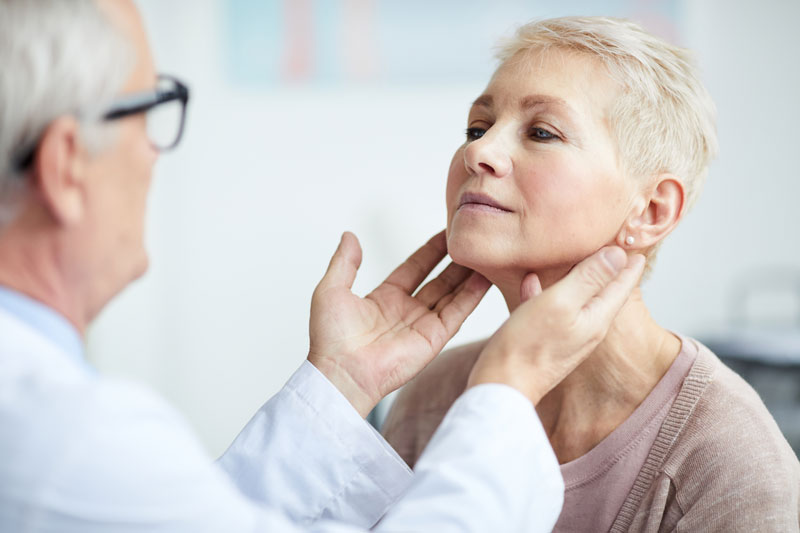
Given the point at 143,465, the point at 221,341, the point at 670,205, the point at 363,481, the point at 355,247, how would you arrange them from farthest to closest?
the point at 221,341 → the point at 355,247 → the point at 670,205 → the point at 363,481 → the point at 143,465

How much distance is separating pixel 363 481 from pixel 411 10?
2645 millimetres

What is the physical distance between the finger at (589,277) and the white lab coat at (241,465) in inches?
6.5

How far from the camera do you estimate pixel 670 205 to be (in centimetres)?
121

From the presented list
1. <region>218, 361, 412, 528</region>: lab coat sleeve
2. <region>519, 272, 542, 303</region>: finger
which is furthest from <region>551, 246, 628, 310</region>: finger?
<region>218, 361, 412, 528</region>: lab coat sleeve

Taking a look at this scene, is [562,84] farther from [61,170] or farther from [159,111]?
[61,170]

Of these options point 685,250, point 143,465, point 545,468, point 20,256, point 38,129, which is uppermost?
point 38,129

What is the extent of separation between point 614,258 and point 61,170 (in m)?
0.69

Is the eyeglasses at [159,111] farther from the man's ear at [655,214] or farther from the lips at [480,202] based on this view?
the man's ear at [655,214]

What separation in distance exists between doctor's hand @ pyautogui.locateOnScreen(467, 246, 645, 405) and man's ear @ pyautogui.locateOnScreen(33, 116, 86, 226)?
1.61 feet

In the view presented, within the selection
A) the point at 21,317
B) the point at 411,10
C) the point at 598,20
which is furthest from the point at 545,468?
the point at 411,10

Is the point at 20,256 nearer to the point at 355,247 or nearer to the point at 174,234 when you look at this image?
the point at 355,247

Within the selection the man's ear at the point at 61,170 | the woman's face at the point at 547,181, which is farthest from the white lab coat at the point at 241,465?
the woman's face at the point at 547,181

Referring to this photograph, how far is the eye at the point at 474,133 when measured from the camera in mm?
1286

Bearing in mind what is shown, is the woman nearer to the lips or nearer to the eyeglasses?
the lips
